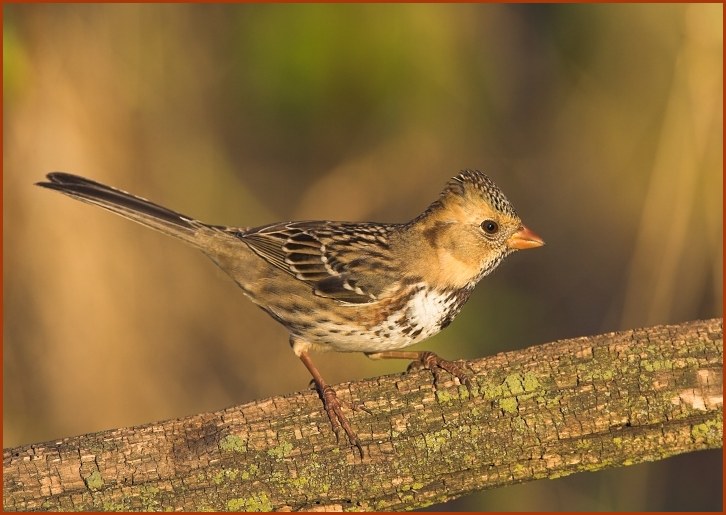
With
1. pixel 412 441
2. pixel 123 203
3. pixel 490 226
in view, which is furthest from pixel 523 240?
pixel 123 203

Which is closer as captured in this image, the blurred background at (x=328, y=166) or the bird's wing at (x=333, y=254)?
the bird's wing at (x=333, y=254)

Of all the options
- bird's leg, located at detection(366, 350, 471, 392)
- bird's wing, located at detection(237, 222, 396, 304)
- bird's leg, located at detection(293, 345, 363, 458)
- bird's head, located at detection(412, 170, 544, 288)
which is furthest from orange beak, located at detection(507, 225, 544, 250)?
bird's leg, located at detection(293, 345, 363, 458)

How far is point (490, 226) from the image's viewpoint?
201 inches

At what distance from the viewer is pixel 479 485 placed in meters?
4.14

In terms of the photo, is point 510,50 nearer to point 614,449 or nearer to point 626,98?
point 626,98

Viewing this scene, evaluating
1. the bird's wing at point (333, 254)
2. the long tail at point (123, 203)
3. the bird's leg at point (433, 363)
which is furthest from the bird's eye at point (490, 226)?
the long tail at point (123, 203)

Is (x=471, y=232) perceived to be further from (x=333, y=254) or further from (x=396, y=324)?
(x=333, y=254)

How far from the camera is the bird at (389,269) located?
16.7 ft

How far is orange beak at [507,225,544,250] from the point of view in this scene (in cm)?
509

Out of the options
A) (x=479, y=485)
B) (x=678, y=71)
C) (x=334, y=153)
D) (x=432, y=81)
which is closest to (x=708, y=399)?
(x=479, y=485)

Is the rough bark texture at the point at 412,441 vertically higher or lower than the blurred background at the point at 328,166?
lower

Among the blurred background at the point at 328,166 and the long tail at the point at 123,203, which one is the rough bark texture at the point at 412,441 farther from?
the blurred background at the point at 328,166

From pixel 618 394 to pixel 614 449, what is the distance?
239 mm

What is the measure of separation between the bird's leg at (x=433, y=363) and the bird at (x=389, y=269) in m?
0.01
